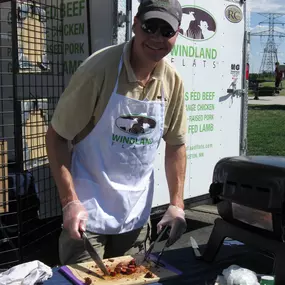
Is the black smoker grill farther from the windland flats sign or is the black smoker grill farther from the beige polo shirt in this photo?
the windland flats sign

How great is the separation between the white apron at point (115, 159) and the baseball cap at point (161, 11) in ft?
0.81

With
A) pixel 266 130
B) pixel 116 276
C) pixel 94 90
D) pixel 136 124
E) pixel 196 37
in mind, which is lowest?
pixel 266 130

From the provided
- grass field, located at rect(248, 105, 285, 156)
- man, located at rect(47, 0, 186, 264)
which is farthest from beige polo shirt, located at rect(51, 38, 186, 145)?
grass field, located at rect(248, 105, 285, 156)

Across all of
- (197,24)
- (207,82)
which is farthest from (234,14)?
(207,82)

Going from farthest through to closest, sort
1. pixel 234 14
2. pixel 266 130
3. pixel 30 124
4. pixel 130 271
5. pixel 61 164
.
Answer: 1. pixel 266 130
2. pixel 234 14
3. pixel 30 124
4. pixel 61 164
5. pixel 130 271

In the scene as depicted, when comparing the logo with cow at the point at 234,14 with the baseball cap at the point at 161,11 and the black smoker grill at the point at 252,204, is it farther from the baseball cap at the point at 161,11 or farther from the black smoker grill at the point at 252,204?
the black smoker grill at the point at 252,204

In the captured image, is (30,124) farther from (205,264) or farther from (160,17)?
(205,264)

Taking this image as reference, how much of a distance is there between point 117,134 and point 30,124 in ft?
6.56

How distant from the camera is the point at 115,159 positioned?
86.6 inches

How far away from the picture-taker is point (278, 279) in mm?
1693

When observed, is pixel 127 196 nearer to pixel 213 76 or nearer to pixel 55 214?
pixel 55 214

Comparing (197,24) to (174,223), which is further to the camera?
(197,24)

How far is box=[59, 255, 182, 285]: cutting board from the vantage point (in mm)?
1759

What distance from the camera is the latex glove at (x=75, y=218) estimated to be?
193 centimetres
